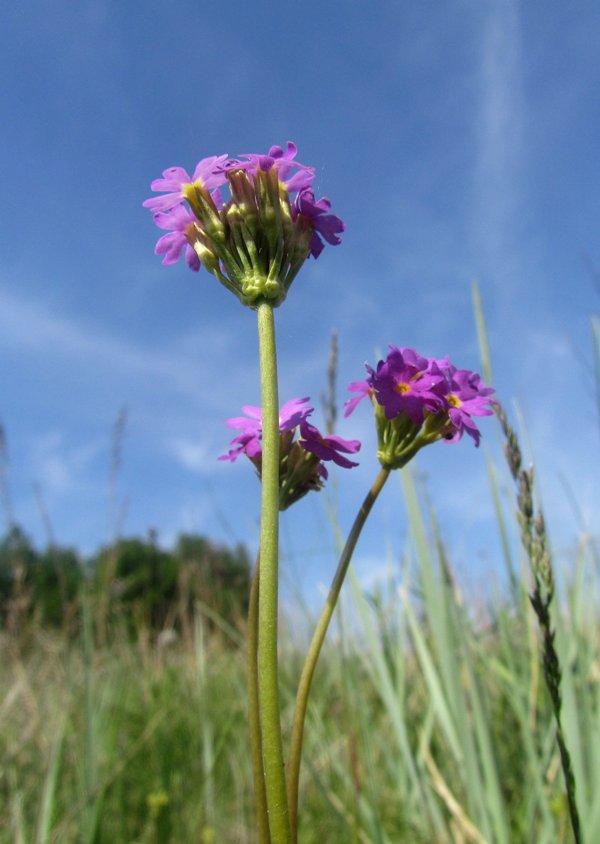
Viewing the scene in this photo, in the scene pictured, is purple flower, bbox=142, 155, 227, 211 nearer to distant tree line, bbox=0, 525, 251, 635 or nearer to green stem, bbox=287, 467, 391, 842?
green stem, bbox=287, 467, 391, 842

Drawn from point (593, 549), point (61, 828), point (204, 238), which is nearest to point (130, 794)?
point (61, 828)

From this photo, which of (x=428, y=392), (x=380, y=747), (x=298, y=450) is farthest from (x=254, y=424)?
(x=380, y=747)

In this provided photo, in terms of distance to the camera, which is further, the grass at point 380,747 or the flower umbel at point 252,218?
the grass at point 380,747

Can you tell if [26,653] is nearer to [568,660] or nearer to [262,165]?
[568,660]

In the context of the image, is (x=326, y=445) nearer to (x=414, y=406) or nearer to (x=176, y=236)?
(x=414, y=406)

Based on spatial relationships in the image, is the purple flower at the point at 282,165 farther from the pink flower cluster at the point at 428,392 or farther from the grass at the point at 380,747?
the grass at the point at 380,747

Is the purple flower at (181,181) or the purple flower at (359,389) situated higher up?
the purple flower at (181,181)

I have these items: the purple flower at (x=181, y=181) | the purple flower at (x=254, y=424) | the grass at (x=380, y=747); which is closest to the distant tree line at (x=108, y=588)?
the grass at (x=380, y=747)
